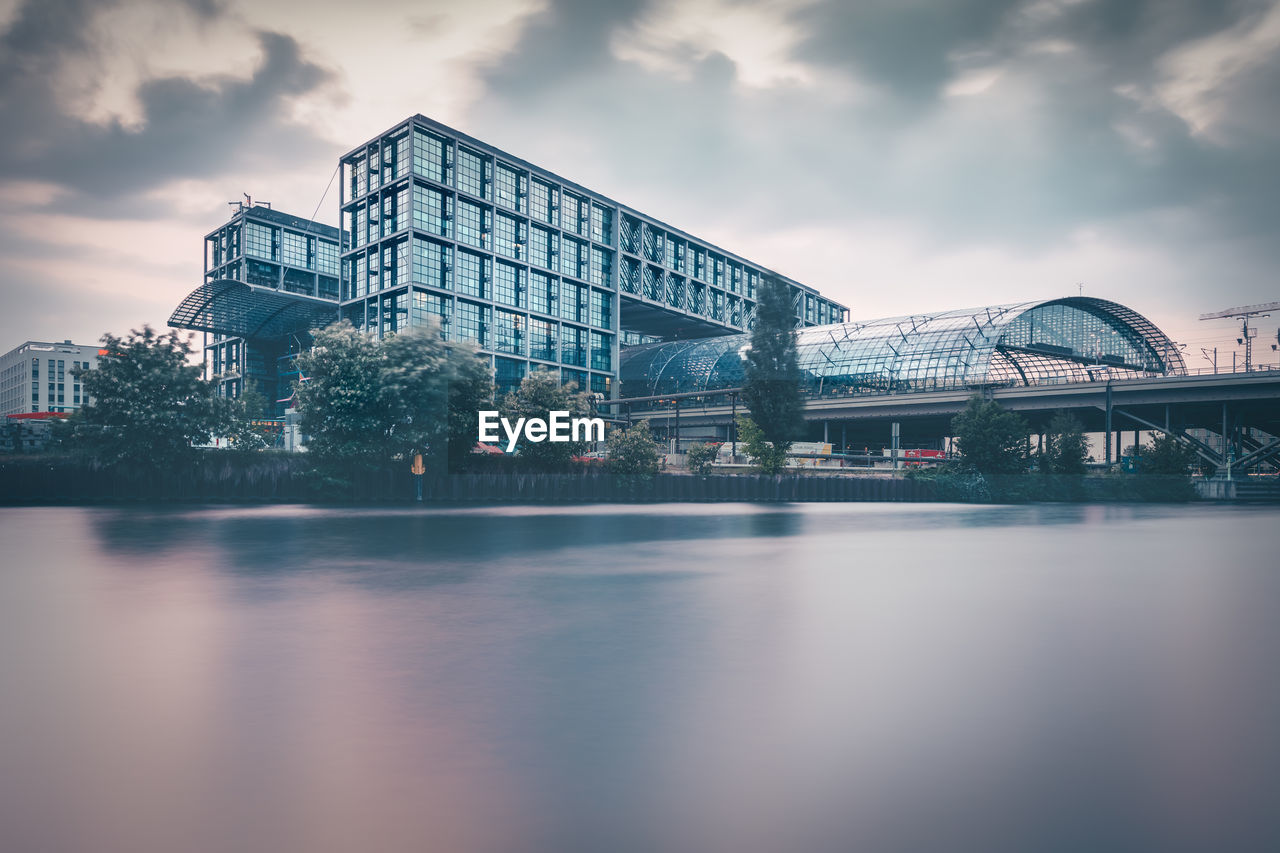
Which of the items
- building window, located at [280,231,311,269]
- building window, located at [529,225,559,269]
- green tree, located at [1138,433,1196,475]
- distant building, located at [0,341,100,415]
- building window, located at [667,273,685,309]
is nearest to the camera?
green tree, located at [1138,433,1196,475]

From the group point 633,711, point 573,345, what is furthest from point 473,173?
point 633,711

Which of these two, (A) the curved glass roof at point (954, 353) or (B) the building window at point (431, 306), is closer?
(B) the building window at point (431, 306)

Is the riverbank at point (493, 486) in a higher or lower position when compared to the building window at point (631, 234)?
lower

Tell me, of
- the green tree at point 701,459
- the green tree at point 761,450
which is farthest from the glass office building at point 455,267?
the green tree at point 701,459

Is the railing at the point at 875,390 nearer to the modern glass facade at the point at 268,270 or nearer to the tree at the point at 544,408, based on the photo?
the tree at the point at 544,408

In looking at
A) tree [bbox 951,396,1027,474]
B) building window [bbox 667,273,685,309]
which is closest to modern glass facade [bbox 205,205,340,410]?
building window [bbox 667,273,685,309]

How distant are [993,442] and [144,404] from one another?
159 ft

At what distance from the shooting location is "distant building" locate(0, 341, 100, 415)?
464 feet

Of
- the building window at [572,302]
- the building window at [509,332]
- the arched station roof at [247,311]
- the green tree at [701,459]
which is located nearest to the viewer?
the green tree at [701,459]

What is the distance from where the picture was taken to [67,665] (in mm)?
7121

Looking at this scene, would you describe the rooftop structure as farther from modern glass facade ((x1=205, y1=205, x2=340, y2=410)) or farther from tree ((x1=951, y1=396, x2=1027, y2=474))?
tree ((x1=951, y1=396, x2=1027, y2=474))

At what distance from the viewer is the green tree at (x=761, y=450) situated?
2044 inches

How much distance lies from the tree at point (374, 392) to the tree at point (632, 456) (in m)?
11.3
